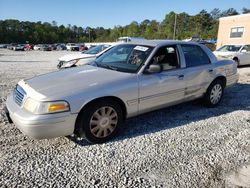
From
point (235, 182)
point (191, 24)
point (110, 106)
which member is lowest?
point (235, 182)

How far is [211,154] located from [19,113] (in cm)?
275

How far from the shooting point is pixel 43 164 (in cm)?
297

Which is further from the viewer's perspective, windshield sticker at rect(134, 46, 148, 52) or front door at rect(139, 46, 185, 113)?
windshield sticker at rect(134, 46, 148, 52)

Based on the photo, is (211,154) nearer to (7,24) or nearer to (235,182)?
(235,182)

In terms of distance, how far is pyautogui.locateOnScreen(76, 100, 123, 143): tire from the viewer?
3.30 metres

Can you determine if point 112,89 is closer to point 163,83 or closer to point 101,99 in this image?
point 101,99

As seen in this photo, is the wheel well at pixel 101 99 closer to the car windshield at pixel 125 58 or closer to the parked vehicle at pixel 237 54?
the car windshield at pixel 125 58

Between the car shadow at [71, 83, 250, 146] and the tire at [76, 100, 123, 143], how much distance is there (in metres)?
0.18

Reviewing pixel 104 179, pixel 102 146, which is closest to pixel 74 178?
pixel 104 179

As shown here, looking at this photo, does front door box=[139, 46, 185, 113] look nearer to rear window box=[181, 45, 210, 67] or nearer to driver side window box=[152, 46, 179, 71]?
driver side window box=[152, 46, 179, 71]

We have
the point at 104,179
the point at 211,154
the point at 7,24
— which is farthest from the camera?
the point at 7,24

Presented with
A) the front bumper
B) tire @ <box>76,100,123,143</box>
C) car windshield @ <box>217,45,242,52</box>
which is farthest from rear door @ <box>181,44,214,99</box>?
car windshield @ <box>217,45,242,52</box>

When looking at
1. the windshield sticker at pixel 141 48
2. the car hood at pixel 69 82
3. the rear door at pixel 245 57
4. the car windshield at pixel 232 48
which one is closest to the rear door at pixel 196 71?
the windshield sticker at pixel 141 48

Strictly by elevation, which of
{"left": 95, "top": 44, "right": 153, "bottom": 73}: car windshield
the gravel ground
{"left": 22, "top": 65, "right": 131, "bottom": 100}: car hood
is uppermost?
{"left": 95, "top": 44, "right": 153, "bottom": 73}: car windshield
